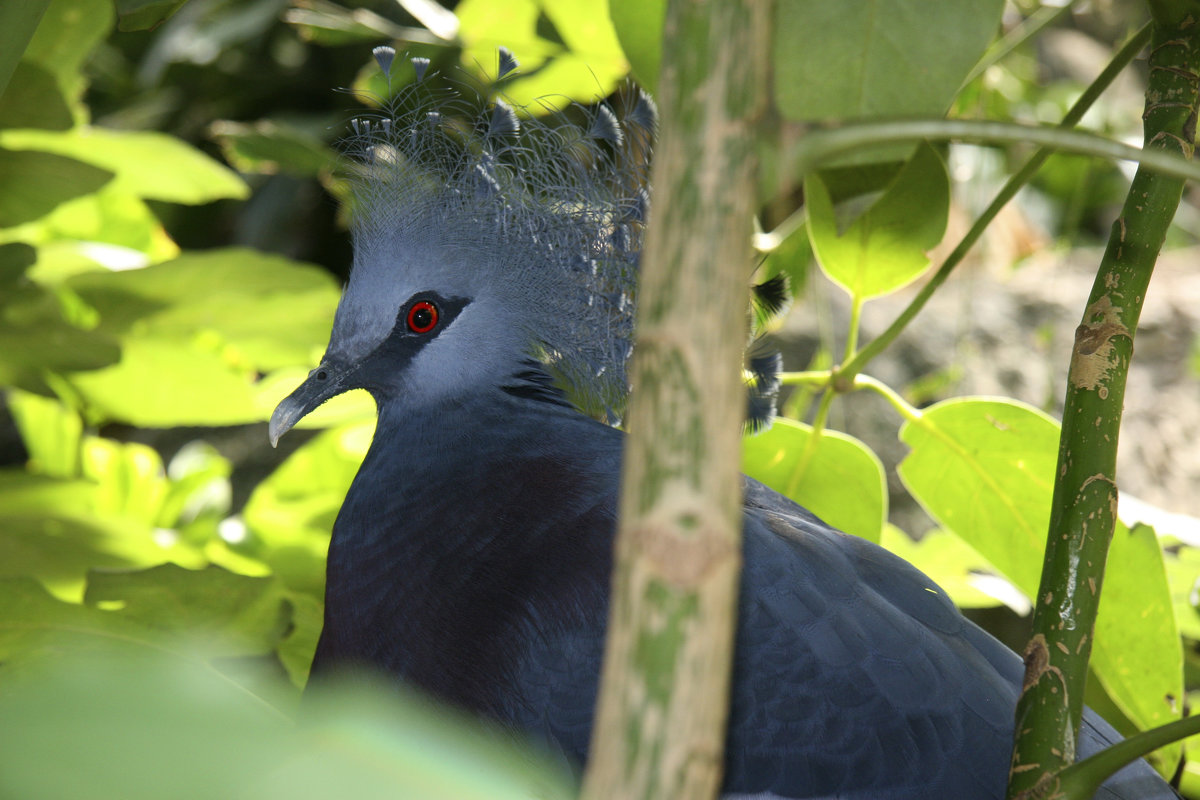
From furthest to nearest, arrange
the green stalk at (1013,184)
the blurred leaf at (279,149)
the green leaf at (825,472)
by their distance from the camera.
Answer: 1. the blurred leaf at (279,149)
2. the green leaf at (825,472)
3. the green stalk at (1013,184)

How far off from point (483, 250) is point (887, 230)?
1.03ft

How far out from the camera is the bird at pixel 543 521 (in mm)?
588

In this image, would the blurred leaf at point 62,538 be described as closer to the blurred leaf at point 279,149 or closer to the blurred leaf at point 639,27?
the blurred leaf at point 279,149

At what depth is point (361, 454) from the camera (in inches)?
37.7

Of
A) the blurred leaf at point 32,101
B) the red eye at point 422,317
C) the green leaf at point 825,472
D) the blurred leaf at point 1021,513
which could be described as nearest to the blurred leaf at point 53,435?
the blurred leaf at point 32,101

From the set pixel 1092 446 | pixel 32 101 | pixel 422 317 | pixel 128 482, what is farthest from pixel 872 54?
pixel 128 482

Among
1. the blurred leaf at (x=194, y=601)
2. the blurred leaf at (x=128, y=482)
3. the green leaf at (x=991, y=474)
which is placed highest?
the green leaf at (x=991, y=474)

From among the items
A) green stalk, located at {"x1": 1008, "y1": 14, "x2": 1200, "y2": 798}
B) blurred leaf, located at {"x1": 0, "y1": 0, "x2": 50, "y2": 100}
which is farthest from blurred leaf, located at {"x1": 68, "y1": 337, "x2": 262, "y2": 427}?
green stalk, located at {"x1": 1008, "y1": 14, "x2": 1200, "y2": 798}

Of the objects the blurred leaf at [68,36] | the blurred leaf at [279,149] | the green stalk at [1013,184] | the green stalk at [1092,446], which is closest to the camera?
the green stalk at [1092,446]

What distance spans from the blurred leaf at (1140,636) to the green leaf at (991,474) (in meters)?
0.05

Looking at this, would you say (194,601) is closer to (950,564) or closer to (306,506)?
(306,506)

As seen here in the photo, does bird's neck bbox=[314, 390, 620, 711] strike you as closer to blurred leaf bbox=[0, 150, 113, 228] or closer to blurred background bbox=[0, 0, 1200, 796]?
blurred background bbox=[0, 0, 1200, 796]

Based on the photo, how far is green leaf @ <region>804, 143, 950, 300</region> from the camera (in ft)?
2.00

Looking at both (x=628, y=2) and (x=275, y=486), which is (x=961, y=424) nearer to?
(x=628, y=2)
